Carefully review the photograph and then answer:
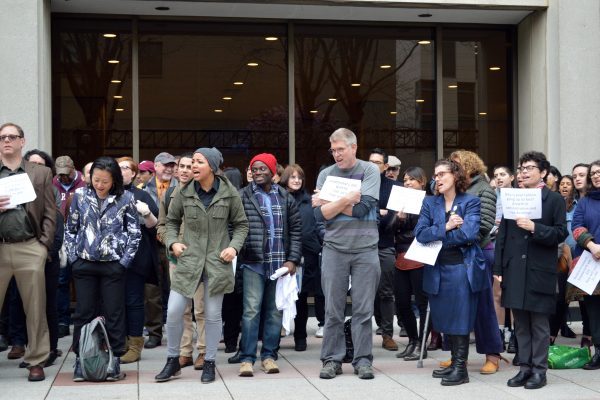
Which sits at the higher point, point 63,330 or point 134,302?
point 134,302

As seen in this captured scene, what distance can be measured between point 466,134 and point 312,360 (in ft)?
20.1

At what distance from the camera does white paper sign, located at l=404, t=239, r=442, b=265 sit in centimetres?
881

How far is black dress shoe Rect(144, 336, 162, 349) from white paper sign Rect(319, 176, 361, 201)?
3129 millimetres

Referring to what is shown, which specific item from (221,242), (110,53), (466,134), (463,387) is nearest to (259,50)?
(110,53)

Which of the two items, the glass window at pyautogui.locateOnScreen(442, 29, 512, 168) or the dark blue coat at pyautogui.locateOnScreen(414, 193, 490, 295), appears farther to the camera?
the glass window at pyautogui.locateOnScreen(442, 29, 512, 168)

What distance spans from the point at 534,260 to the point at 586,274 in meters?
1.01

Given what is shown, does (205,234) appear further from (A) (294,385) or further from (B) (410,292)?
(B) (410,292)

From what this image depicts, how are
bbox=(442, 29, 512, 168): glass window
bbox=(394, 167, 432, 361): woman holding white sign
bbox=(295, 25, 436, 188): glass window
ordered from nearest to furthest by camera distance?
bbox=(394, 167, 432, 361): woman holding white sign < bbox=(295, 25, 436, 188): glass window < bbox=(442, 29, 512, 168): glass window

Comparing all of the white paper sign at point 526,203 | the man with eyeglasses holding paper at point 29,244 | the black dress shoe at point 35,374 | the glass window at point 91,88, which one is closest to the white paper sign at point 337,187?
the white paper sign at point 526,203

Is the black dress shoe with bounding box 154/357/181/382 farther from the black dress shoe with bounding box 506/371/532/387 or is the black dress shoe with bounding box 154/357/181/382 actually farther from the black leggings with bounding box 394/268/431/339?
the black dress shoe with bounding box 506/371/532/387

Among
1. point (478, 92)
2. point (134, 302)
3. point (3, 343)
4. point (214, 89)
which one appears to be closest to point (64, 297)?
point (3, 343)

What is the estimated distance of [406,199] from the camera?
9.66 metres

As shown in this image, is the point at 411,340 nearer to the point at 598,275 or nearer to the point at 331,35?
the point at 598,275

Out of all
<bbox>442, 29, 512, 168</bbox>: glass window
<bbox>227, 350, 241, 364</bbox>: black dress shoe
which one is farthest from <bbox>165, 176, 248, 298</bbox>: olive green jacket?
<bbox>442, 29, 512, 168</bbox>: glass window
